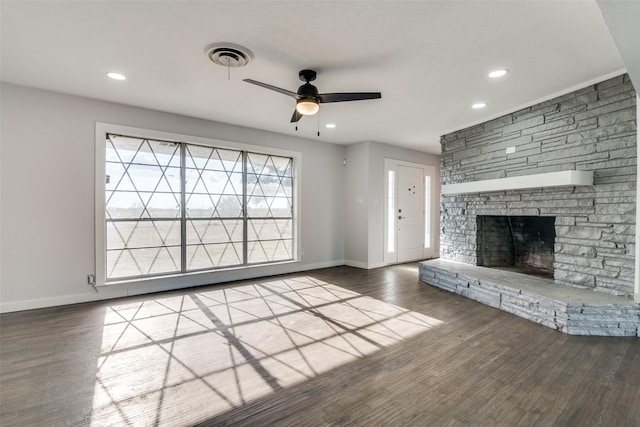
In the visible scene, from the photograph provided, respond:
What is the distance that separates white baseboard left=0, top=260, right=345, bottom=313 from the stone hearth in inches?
113

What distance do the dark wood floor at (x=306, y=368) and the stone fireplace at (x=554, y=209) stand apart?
1.58 feet

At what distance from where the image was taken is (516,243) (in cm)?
478

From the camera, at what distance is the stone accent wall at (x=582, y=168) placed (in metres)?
2.94

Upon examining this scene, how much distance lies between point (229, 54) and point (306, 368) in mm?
2663

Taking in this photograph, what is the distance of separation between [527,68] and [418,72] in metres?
1.02

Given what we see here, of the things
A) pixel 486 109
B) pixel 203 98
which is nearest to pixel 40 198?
pixel 203 98

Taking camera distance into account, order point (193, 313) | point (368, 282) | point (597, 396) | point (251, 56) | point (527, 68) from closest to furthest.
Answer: point (597, 396), point (251, 56), point (527, 68), point (193, 313), point (368, 282)

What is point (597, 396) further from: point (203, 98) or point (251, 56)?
point (203, 98)

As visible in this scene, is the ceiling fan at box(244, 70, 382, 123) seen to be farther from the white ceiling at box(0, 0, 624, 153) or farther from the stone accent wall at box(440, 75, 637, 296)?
the stone accent wall at box(440, 75, 637, 296)

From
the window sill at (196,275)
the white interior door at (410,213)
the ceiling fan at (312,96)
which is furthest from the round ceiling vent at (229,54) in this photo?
the white interior door at (410,213)

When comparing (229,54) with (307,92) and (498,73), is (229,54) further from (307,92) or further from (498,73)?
(498,73)

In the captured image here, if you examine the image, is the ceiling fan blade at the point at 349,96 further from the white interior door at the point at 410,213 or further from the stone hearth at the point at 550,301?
the white interior door at the point at 410,213

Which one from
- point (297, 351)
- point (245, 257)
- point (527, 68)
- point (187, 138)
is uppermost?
point (527, 68)

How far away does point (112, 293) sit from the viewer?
3.89m
